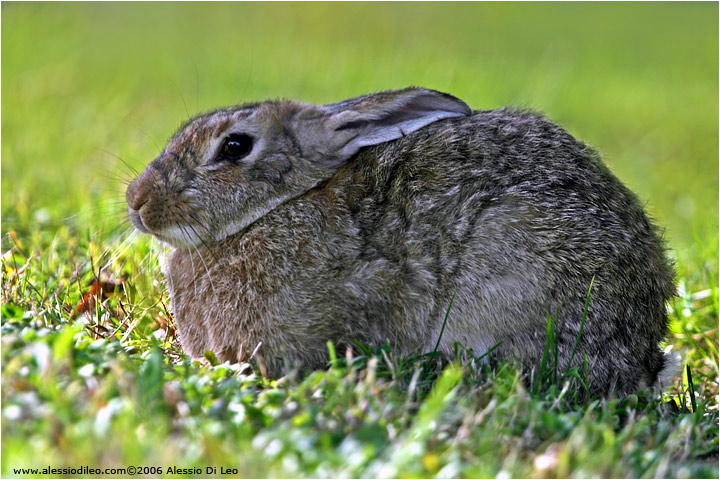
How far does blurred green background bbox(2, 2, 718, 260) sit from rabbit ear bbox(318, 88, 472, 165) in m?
0.98

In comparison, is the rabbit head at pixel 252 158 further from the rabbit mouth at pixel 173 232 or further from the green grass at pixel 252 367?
the green grass at pixel 252 367

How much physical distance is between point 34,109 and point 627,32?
520 inches

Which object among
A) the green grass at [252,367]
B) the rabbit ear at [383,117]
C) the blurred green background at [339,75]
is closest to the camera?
the green grass at [252,367]

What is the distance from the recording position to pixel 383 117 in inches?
189

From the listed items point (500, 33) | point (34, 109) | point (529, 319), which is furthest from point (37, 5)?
point (529, 319)

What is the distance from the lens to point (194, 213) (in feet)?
15.0

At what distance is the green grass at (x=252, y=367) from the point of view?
2.97 m

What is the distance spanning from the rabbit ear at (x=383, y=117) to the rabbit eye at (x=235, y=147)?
1.40 ft

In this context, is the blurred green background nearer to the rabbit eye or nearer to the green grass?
the green grass

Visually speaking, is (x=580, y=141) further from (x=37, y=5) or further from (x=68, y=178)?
(x=37, y=5)

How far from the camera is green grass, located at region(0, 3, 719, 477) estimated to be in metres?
2.97

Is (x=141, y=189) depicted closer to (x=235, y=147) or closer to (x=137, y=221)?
(x=137, y=221)

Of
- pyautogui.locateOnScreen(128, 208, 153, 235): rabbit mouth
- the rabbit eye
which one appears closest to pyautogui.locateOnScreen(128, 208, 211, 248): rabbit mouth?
pyautogui.locateOnScreen(128, 208, 153, 235): rabbit mouth

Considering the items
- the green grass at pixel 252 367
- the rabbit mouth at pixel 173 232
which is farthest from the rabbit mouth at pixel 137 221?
the green grass at pixel 252 367
